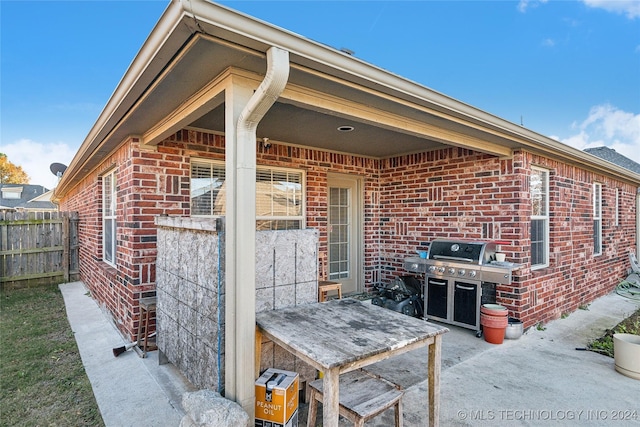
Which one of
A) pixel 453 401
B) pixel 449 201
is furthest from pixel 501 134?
pixel 453 401

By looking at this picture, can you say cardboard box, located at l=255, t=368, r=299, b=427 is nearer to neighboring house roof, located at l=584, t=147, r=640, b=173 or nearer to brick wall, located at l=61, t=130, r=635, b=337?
brick wall, located at l=61, t=130, r=635, b=337

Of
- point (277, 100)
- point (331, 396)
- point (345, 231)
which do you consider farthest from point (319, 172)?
point (331, 396)

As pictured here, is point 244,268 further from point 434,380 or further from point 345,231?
point 345,231

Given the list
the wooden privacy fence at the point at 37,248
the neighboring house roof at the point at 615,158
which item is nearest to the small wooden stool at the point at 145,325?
the wooden privacy fence at the point at 37,248

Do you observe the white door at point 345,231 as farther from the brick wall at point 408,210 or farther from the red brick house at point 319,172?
the brick wall at point 408,210

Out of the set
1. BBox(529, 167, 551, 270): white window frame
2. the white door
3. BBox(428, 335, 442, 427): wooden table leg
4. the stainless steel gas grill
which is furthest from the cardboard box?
BBox(529, 167, 551, 270): white window frame

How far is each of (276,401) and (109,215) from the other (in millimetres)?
4519

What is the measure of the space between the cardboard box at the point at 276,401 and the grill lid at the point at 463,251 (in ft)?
9.72

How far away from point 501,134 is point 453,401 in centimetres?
288

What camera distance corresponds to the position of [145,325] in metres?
3.48

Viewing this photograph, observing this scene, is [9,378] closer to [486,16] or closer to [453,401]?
[453,401]

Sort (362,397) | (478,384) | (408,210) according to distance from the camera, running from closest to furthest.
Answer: (362,397), (478,384), (408,210)

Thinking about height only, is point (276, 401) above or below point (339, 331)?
below

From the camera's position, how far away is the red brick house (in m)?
2.10
